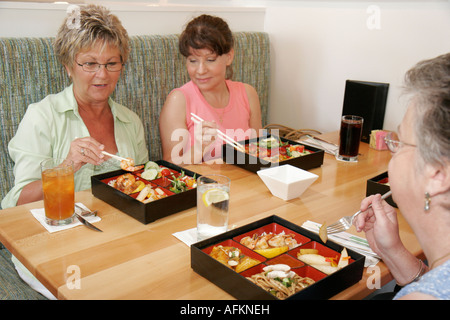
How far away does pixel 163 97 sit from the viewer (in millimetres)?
2541

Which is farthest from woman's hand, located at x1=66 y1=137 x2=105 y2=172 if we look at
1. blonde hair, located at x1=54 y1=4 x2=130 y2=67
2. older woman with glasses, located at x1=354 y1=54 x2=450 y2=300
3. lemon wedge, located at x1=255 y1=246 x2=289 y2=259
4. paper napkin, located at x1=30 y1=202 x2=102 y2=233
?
older woman with glasses, located at x1=354 y1=54 x2=450 y2=300

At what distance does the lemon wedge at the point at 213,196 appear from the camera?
4.23 ft

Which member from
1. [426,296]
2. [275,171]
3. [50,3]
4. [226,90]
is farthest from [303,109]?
[426,296]

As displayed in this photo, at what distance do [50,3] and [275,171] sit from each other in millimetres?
1342

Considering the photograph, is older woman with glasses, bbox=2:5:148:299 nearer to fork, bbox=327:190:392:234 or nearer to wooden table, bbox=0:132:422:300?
wooden table, bbox=0:132:422:300

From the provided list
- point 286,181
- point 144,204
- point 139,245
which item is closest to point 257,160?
point 286,181

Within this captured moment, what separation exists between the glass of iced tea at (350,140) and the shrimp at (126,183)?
968 mm

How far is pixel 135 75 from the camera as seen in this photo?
7.88 ft

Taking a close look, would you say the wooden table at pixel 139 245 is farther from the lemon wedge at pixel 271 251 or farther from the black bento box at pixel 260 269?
the lemon wedge at pixel 271 251

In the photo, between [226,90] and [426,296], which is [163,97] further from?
[426,296]

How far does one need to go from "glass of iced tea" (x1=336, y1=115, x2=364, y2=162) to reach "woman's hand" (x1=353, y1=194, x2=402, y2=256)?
73 centimetres

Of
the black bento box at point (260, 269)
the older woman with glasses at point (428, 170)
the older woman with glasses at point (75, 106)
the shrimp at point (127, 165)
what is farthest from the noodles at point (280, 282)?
the older woman with glasses at point (75, 106)

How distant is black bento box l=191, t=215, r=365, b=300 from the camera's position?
3.32 feet

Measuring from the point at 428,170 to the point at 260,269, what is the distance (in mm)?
442
